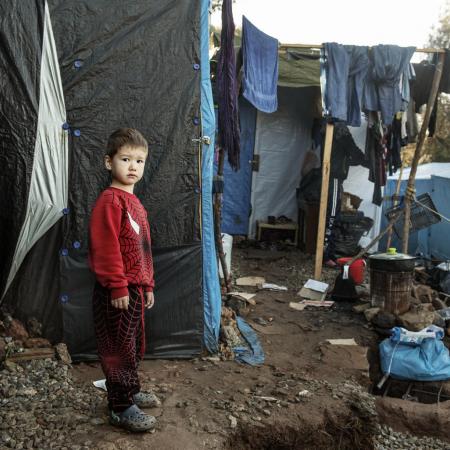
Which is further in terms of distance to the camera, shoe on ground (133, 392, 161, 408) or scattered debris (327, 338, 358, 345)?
scattered debris (327, 338, 358, 345)

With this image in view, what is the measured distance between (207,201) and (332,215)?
15.6 feet

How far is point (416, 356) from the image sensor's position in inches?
187

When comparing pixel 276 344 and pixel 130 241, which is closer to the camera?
pixel 130 241

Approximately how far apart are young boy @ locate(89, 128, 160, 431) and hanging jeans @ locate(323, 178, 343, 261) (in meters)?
5.88

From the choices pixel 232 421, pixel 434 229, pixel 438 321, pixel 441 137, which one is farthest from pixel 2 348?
pixel 441 137

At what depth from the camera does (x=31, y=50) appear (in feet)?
11.4

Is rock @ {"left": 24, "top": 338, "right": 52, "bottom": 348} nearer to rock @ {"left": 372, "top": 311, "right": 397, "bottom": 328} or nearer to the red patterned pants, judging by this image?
the red patterned pants

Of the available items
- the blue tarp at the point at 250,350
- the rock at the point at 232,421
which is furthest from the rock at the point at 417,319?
the rock at the point at 232,421

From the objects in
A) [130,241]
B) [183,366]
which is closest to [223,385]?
[183,366]

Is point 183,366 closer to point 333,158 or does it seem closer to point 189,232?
point 189,232

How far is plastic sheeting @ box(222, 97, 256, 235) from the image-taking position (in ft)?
30.2

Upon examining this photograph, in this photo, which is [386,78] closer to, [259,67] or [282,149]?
[259,67]

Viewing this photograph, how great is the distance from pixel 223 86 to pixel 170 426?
3201 mm

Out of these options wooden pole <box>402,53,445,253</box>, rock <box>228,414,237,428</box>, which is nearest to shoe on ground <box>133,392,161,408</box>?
rock <box>228,414,237,428</box>
